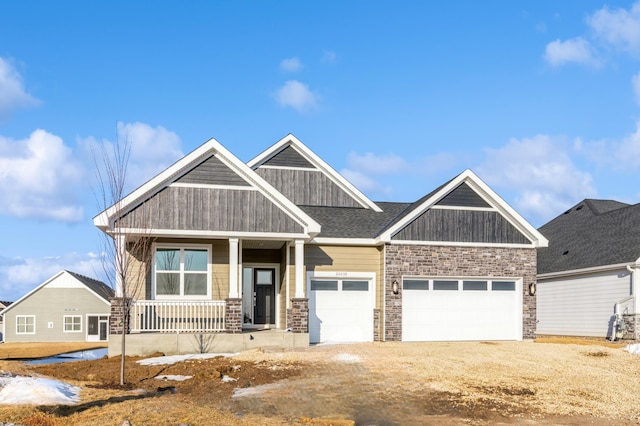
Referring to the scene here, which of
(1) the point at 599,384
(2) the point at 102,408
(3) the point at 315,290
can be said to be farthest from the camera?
(3) the point at 315,290

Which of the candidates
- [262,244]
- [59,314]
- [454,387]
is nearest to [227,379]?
[454,387]

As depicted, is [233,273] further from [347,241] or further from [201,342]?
[347,241]

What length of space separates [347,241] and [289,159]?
16.8 feet

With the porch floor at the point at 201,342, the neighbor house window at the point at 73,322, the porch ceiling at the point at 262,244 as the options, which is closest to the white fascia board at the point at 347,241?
the porch ceiling at the point at 262,244

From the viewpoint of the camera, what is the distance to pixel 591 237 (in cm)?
2727

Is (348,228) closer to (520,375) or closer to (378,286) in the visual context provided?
(378,286)

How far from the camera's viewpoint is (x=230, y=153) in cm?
1833

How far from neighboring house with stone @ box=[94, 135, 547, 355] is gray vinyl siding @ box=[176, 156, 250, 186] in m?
0.03

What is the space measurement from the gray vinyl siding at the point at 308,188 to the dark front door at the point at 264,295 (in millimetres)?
3493

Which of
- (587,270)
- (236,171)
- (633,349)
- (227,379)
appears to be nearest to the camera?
(227,379)

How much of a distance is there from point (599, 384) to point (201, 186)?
1142 cm

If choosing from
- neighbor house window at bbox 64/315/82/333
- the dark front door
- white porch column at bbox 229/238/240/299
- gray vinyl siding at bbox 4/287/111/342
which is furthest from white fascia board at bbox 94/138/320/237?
neighbor house window at bbox 64/315/82/333

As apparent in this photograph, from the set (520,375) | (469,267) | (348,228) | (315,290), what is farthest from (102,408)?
(469,267)

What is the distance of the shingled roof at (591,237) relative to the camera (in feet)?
79.2
